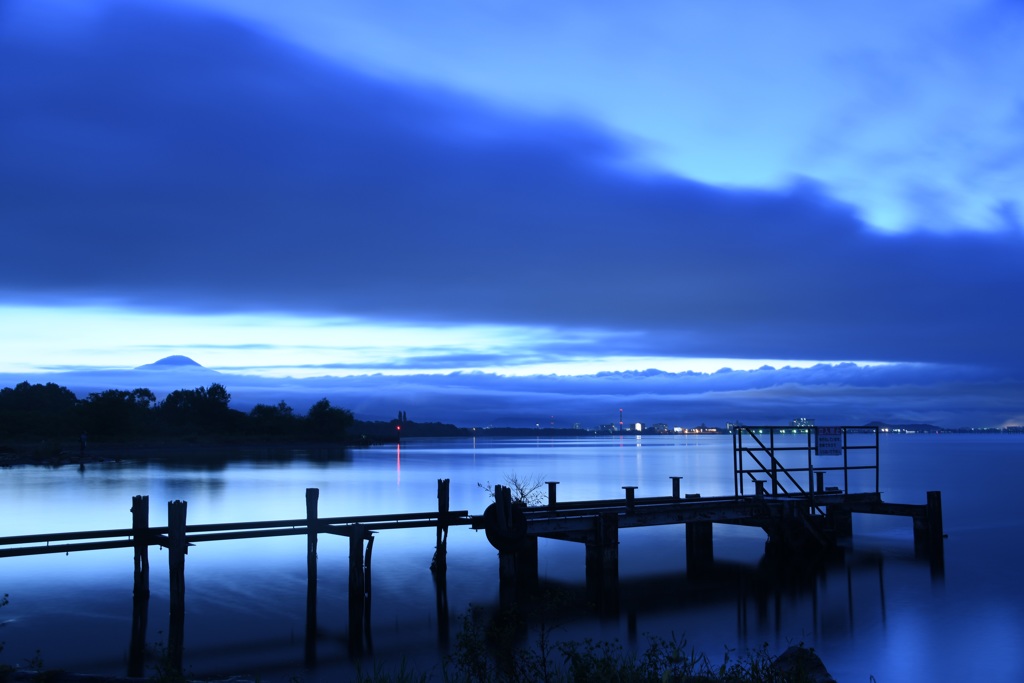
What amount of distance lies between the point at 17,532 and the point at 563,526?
26.1m

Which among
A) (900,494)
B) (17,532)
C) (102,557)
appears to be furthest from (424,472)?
(102,557)

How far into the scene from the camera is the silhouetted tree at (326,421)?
186500 millimetres

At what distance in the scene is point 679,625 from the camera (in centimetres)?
1959

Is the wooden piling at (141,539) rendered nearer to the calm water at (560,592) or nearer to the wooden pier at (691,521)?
the calm water at (560,592)

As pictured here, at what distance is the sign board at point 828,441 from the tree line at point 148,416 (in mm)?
120966

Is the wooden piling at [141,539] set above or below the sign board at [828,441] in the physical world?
below

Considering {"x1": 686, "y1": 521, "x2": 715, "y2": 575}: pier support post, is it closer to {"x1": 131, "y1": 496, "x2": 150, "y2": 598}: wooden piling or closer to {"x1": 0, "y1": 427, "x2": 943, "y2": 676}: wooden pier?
{"x1": 0, "y1": 427, "x2": 943, "y2": 676}: wooden pier

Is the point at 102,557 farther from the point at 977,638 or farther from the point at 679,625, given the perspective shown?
the point at 977,638

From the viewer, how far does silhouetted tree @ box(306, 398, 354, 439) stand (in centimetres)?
18650

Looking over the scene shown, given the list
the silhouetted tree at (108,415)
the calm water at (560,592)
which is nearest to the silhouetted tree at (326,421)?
the silhouetted tree at (108,415)

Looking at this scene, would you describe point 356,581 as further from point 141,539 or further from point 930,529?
point 930,529

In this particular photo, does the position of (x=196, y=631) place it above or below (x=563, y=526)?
below

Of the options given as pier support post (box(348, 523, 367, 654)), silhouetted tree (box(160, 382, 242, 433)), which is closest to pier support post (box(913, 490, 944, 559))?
pier support post (box(348, 523, 367, 654))

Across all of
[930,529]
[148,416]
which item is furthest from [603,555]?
[148,416]
